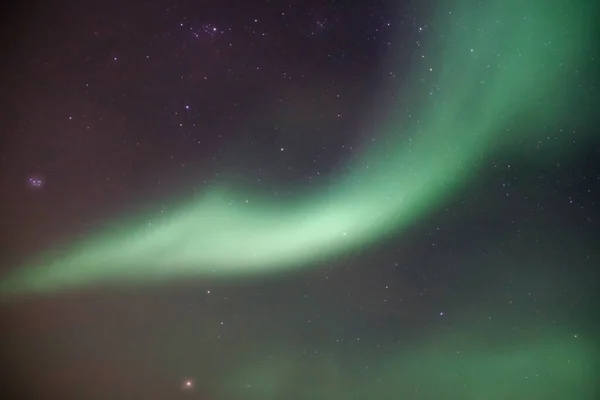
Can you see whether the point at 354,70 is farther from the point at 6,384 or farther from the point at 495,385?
the point at 6,384

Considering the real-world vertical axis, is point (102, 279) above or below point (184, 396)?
above

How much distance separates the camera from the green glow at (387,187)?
3.51 ft

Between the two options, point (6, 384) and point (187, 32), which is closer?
point (187, 32)

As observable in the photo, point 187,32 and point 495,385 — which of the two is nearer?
point 187,32

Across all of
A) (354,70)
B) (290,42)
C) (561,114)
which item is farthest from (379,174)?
(561,114)

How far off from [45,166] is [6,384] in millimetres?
551

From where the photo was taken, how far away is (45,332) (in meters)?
1.11

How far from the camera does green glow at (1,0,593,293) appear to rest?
1068mm

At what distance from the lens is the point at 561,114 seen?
1.11 meters

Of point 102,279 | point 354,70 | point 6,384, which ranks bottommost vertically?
point 6,384

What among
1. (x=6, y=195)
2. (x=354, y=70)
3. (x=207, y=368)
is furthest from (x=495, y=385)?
(x=6, y=195)

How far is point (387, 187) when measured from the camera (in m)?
1.09

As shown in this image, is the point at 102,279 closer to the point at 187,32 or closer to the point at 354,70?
→ the point at 187,32

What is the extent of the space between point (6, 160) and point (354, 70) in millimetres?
829
